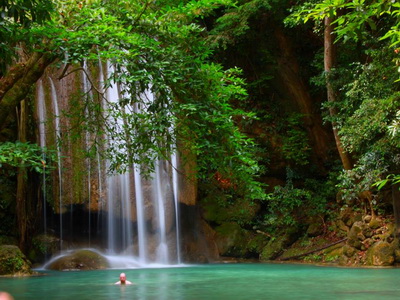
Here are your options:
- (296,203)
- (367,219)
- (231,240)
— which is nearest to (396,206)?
(367,219)

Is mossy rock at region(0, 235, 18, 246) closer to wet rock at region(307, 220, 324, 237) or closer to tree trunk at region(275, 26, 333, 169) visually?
wet rock at region(307, 220, 324, 237)

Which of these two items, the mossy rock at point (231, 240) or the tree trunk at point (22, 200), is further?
the mossy rock at point (231, 240)

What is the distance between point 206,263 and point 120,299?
8255 mm

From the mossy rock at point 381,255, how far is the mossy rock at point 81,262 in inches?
260

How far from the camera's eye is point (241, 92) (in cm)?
834

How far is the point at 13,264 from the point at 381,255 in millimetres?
8472

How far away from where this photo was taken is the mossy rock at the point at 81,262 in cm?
1290

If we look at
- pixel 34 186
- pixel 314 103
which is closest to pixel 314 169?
pixel 314 103

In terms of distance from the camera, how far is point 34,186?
15508 mm

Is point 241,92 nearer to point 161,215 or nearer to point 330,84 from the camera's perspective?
point 330,84

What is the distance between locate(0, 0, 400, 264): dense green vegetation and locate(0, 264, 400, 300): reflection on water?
1.67 m

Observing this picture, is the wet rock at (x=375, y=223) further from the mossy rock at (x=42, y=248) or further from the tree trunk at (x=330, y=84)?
the mossy rock at (x=42, y=248)

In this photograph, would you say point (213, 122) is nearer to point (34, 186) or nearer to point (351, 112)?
point (351, 112)

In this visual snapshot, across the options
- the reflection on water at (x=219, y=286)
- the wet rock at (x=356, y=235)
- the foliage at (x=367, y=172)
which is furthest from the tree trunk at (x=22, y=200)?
the wet rock at (x=356, y=235)
